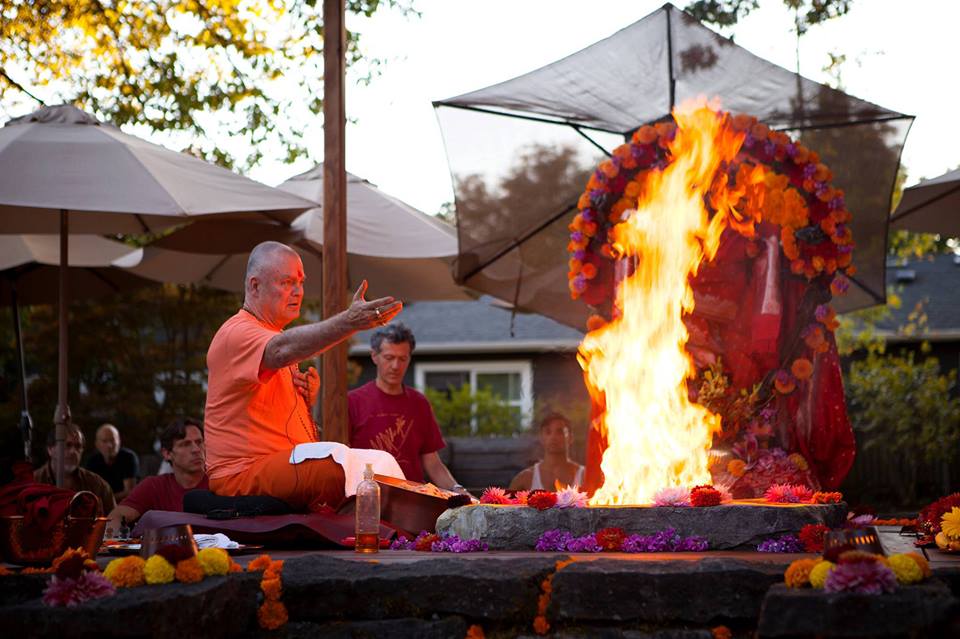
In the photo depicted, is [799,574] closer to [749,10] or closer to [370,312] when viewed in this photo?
[370,312]

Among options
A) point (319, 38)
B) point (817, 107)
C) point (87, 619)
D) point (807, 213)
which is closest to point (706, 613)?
point (87, 619)

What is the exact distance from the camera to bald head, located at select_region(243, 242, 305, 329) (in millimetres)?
6488

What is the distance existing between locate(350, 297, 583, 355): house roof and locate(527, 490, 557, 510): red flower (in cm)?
1549

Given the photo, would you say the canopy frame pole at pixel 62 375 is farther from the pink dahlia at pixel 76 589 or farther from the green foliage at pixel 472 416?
the green foliage at pixel 472 416

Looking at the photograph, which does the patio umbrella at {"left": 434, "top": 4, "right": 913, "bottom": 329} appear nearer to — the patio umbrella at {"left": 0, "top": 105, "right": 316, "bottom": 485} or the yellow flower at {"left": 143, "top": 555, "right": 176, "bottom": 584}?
the patio umbrella at {"left": 0, "top": 105, "right": 316, "bottom": 485}

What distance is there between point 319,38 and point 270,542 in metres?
9.44

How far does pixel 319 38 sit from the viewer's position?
14.4 metres

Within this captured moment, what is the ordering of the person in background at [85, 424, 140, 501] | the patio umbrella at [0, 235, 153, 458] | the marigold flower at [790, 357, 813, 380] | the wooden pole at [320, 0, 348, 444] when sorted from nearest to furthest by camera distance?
the wooden pole at [320, 0, 348, 444], the marigold flower at [790, 357, 813, 380], the person in background at [85, 424, 140, 501], the patio umbrella at [0, 235, 153, 458]

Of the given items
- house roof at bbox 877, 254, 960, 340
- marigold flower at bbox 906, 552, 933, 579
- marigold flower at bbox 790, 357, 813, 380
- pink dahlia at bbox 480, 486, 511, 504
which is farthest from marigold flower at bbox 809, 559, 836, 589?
house roof at bbox 877, 254, 960, 340

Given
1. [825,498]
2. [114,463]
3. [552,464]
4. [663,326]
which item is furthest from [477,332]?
[825,498]

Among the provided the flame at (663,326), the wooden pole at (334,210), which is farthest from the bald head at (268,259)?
the flame at (663,326)

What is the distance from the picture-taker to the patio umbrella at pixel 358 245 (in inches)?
414

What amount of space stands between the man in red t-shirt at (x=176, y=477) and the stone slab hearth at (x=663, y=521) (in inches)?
99.5

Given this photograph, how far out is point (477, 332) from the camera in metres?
23.0
